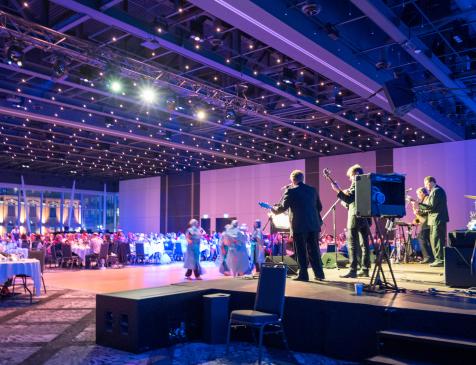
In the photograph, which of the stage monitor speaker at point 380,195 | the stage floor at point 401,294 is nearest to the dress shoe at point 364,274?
the stage floor at point 401,294

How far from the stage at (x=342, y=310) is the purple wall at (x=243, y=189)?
16.1 metres

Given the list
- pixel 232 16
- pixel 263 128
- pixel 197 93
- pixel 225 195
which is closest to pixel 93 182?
pixel 225 195

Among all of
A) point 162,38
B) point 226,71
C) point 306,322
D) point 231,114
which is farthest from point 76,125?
point 306,322

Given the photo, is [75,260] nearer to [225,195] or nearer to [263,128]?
[263,128]

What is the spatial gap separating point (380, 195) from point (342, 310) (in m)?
1.26

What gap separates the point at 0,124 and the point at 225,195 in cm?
1172

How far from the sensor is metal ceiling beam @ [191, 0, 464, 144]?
7.08m

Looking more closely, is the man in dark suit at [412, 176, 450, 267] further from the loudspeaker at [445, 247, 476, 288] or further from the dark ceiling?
the dark ceiling

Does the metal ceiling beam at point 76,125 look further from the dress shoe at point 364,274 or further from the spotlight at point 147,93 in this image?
the dress shoe at point 364,274

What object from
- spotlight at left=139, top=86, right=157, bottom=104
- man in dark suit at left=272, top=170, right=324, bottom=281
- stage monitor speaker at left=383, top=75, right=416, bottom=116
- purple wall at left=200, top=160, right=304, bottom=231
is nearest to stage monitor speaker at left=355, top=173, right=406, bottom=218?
man in dark suit at left=272, top=170, right=324, bottom=281

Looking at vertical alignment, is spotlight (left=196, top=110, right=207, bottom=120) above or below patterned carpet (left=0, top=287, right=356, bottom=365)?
above

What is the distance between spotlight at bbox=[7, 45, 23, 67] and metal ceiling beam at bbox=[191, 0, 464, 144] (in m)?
3.91

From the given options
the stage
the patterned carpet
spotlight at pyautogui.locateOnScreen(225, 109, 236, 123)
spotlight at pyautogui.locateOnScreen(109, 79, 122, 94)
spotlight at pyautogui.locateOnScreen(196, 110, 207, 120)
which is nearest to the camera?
the stage

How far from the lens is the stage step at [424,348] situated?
3564 millimetres
